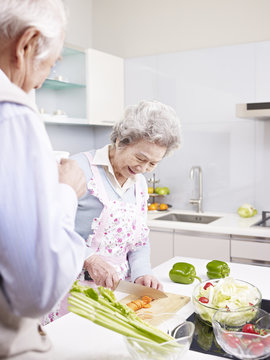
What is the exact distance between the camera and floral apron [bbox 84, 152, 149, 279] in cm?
181

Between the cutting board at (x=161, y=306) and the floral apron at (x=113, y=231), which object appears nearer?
the cutting board at (x=161, y=306)

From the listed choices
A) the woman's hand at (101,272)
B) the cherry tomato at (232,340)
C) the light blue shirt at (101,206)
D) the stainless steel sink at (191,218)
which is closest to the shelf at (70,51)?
the stainless steel sink at (191,218)

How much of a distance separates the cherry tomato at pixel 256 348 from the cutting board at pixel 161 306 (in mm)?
344

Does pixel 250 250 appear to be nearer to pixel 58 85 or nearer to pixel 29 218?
pixel 58 85

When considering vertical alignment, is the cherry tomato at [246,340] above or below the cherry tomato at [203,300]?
above

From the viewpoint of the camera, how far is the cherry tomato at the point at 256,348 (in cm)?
106

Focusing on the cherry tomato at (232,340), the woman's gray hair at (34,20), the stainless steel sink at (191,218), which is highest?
the woman's gray hair at (34,20)

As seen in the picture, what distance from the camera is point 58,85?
3596mm

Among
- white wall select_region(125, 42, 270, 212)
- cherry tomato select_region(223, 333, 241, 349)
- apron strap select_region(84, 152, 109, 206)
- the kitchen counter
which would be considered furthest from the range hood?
cherry tomato select_region(223, 333, 241, 349)

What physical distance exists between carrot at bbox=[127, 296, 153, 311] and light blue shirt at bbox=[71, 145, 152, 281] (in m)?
0.24

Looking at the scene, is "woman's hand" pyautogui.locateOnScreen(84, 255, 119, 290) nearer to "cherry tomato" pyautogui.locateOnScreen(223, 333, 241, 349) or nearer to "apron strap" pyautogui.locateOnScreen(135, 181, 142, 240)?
"apron strap" pyautogui.locateOnScreen(135, 181, 142, 240)

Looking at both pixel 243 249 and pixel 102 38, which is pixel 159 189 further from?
pixel 102 38

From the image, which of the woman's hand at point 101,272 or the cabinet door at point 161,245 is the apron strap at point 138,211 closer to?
the woman's hand at point 101,272

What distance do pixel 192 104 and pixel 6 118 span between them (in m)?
3.10
